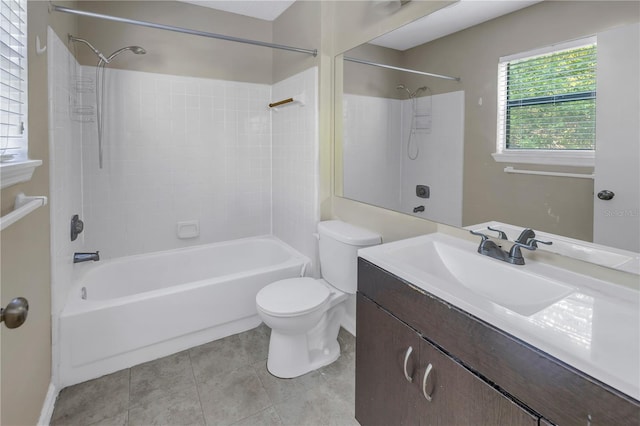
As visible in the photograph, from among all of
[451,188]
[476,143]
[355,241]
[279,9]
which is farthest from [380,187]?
[279,9]

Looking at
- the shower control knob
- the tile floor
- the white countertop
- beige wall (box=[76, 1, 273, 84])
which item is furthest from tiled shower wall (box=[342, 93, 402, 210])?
the shower control knob

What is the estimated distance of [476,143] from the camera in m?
1.40

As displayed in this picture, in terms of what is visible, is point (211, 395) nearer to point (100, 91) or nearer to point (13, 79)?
point (13, 79)

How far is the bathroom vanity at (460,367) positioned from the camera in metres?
0.67

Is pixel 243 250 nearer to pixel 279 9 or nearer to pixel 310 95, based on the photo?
pixel 310 95

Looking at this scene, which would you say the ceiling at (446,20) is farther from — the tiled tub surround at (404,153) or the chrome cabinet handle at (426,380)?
the chrome cabinet handle at (426,380)

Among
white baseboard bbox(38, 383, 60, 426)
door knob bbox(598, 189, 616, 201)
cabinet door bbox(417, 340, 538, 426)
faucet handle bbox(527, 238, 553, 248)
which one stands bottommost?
white baseboard bbox(38, 383, 60, 426)

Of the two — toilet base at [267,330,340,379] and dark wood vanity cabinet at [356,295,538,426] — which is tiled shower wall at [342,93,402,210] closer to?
dark wood vanity cabinet at [356,295,538,426]

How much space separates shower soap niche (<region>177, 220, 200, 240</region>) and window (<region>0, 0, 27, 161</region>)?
1555 mm

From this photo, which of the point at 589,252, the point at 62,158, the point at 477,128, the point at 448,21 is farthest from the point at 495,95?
the point at 62,158

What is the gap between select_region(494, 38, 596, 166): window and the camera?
1.06 metres

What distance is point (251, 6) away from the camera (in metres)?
2.69

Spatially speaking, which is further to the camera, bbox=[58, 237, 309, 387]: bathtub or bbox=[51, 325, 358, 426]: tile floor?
bbox=[58, 237, 309, 387]: bathtub

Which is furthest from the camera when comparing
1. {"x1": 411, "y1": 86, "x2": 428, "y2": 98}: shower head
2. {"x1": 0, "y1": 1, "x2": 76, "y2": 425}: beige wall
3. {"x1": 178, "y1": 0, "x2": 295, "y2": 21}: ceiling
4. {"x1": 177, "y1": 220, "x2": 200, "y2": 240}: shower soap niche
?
{"x1": 177, "y1": 220, "x2": 200, "y2": 240}: shower soap niche
